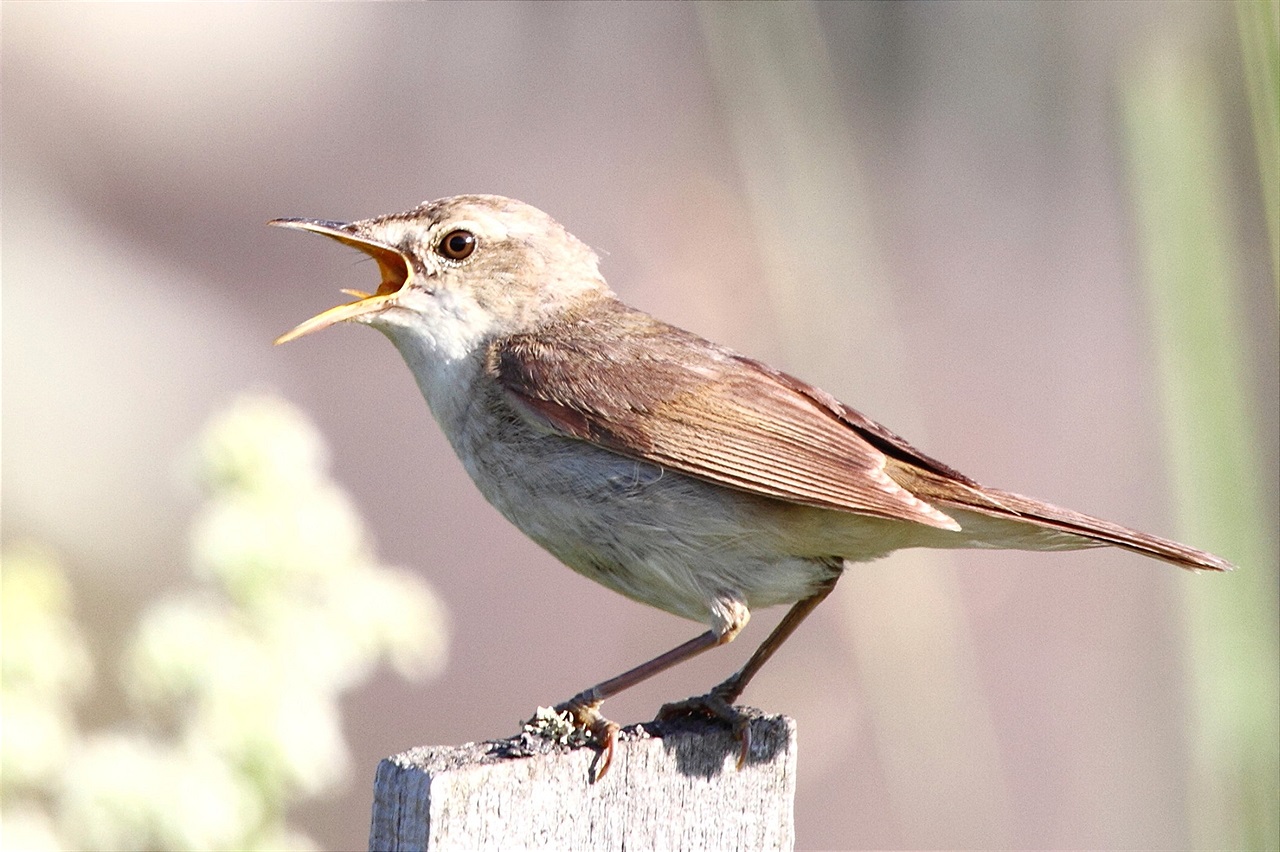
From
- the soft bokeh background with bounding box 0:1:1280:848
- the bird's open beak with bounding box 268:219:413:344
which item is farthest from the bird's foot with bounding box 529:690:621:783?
the soft bokeh background with bounding box 0:1:1280:848

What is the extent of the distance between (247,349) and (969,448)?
296 centimetres

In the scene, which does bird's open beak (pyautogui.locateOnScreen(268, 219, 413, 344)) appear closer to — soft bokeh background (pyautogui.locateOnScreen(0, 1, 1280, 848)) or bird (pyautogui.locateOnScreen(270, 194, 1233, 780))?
bird (pyautogui.locateOnScreen(270, 194, 1233, 780))

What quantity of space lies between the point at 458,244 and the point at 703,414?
0.88 m

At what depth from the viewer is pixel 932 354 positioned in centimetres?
629

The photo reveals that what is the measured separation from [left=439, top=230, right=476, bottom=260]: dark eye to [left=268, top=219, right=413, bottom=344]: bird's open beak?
99mm

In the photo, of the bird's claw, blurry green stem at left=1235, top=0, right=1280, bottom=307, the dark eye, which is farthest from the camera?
the dark eye

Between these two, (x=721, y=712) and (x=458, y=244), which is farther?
(x=458, y=244)

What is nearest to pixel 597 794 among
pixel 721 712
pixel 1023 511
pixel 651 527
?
pixel 721 712

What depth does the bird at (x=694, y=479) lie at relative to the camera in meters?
3.13

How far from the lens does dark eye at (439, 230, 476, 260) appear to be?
3740 millimetres

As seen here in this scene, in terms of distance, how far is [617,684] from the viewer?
2.96 metres

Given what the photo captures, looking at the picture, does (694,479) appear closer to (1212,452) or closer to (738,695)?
(738,695)

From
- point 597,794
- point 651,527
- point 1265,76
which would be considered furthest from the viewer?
point 651,527

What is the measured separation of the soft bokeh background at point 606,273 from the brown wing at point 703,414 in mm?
1251
